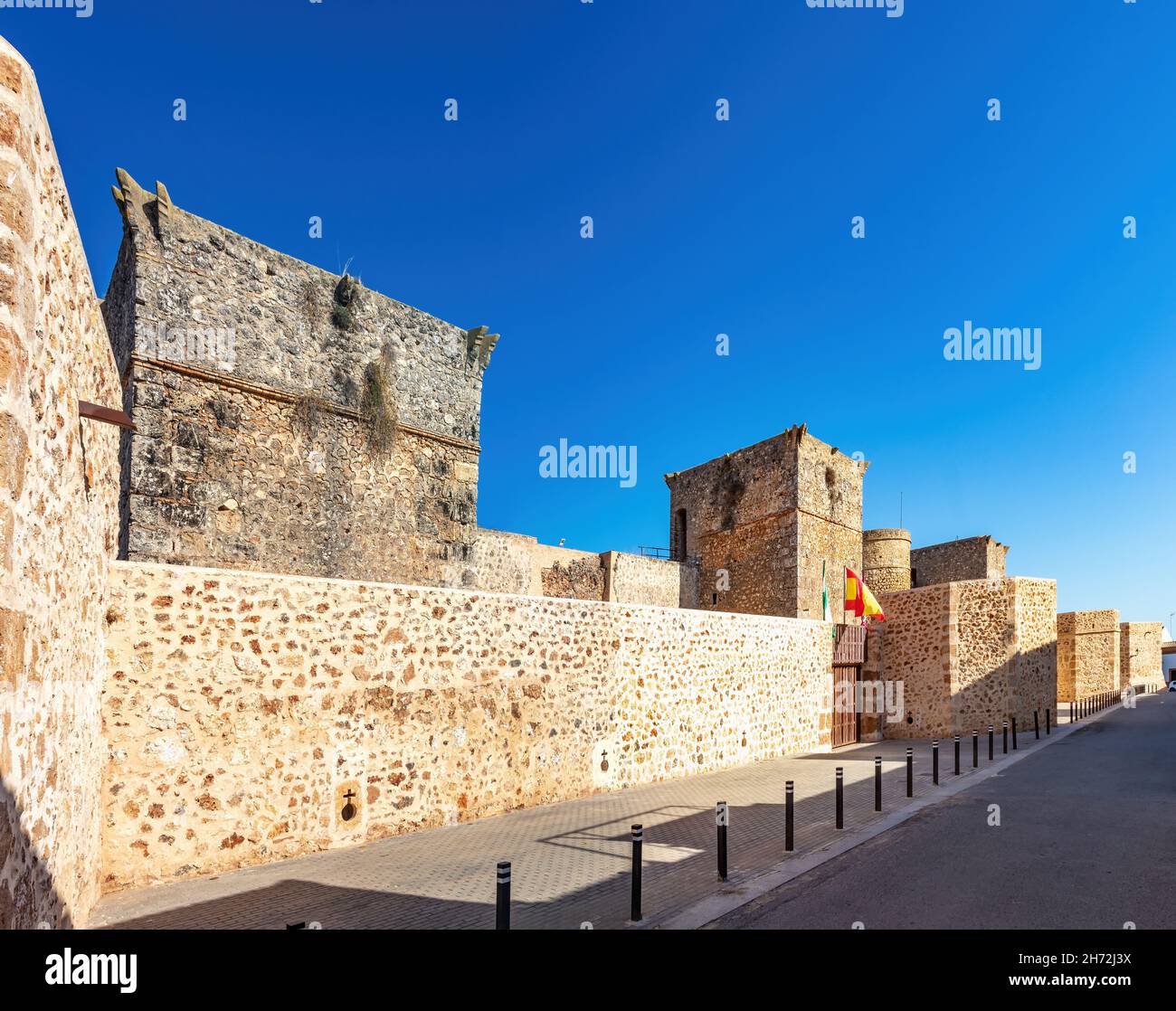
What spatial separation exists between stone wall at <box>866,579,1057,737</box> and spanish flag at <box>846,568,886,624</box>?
1.65 m

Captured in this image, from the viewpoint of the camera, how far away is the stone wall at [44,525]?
3.28 m

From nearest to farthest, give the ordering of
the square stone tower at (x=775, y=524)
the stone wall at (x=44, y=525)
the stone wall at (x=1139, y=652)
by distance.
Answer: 1. the stone wall at (x=44, y=525)
2. the square stone tower at (x=775, y=524)
3. the stone wall at (x=1139, y=652)

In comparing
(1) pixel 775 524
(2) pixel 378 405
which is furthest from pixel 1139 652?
(2) pixel 378 405

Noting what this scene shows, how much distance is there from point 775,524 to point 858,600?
21.0ft

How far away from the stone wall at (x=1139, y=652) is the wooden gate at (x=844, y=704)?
28252mm

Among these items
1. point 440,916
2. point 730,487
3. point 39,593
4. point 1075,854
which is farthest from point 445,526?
point 730,487

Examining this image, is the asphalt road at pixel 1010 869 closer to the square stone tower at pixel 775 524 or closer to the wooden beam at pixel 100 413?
the wooden beam at pixel 100 413

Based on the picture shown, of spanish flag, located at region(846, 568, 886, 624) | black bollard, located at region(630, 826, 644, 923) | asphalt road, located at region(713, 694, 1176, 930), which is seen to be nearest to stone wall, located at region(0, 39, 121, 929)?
black bollard, located at region(630, 826, 644, 923)

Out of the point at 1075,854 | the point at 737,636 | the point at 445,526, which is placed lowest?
the point at 1075,854

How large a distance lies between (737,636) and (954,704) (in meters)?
8.16

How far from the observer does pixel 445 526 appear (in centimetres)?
1254

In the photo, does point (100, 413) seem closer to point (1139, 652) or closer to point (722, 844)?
point (722, 844)

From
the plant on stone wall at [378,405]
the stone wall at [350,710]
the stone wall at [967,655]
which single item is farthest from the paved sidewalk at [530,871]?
the stone wall at [967,655]
